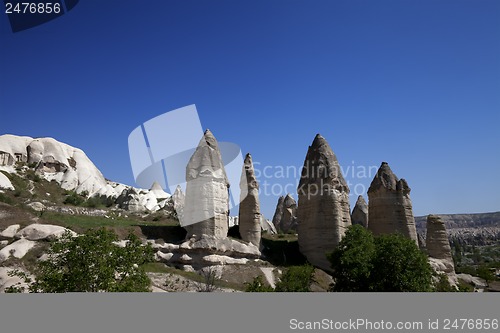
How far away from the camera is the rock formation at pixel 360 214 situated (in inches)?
1629

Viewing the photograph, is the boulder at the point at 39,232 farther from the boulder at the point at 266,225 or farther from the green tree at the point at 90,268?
the boulder at the point at 266,225

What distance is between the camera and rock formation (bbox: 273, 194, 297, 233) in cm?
4850

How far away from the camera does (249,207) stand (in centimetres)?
2958

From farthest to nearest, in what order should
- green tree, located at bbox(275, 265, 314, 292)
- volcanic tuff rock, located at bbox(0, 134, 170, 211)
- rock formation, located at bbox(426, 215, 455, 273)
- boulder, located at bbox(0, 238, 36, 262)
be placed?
1. volcanic tuff rock, located at bbox(0, 134, 170, 211)
2. rock formation, located at bbox(426, 215, 455, 273)
3. boulder, located at bbox(0, 238, 36, 262)
4. green tree, located at bbox(275, 265, 314, 292)

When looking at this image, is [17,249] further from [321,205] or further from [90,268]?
[321,205]

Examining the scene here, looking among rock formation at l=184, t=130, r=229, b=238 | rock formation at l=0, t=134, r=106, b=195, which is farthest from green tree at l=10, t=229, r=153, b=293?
rock formation at l=0, t=134, r=106, b=195

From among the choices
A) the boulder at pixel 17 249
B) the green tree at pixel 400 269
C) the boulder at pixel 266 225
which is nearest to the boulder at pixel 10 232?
the boulder at pixel 17 249

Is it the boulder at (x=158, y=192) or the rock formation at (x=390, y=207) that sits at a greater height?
the boulder at (x=158, y=192)

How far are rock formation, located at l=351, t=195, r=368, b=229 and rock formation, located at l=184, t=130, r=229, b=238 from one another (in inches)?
765

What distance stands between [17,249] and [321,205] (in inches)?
799

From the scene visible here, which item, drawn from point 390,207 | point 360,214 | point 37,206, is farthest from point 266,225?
point 37,206

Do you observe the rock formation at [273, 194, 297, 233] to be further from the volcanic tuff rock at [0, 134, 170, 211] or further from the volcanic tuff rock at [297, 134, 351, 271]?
the volcanic tuff rock at [297, 134, 351, 271]

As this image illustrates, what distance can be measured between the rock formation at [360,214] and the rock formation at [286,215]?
27.6 feet
